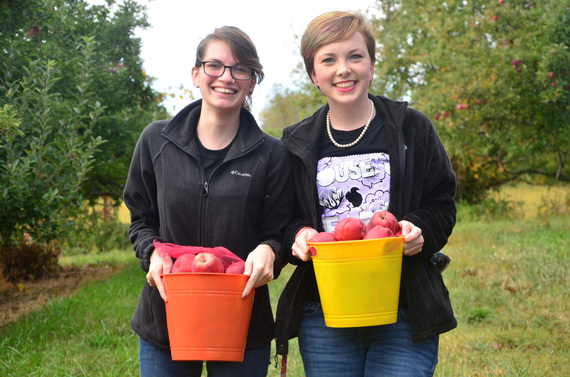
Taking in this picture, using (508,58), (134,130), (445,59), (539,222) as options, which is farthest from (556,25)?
(134,130)

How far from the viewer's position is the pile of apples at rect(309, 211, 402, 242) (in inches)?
79.6

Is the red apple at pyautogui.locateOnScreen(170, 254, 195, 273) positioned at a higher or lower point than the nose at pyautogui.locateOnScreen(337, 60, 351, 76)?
lower

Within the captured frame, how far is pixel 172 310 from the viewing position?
2.13 m

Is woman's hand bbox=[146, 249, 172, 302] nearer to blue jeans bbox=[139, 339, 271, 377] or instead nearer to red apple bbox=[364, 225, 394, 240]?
blue jeans bbox=[139, 339, 271, 377]

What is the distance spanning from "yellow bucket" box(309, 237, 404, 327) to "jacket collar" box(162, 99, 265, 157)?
1.61ft

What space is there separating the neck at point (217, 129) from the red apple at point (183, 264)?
0.44 m

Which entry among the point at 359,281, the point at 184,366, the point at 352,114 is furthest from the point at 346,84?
the point at 184,366

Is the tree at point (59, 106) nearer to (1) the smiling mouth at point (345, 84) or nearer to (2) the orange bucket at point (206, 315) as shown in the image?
(2) the orange bucket at point (206, 315)

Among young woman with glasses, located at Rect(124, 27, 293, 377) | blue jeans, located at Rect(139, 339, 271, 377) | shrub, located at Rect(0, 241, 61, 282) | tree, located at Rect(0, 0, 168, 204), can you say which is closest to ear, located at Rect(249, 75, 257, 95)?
young woman with glasses, located at Rect(124, 27, 293, 377)

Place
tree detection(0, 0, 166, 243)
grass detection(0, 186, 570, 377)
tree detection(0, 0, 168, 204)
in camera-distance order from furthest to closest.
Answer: tree detection(0, 0, 168, 204), tree detection(0, 0, 166, 243), grass detection(0, 186, 570, 377)

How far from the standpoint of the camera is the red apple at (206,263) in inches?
81.1

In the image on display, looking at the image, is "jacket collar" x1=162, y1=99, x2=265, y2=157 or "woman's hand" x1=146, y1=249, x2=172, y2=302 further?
"jacket collar" x1=162, y1=99, x2=265, y2=157

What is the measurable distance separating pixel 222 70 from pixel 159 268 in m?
0.74

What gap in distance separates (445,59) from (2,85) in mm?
7860
